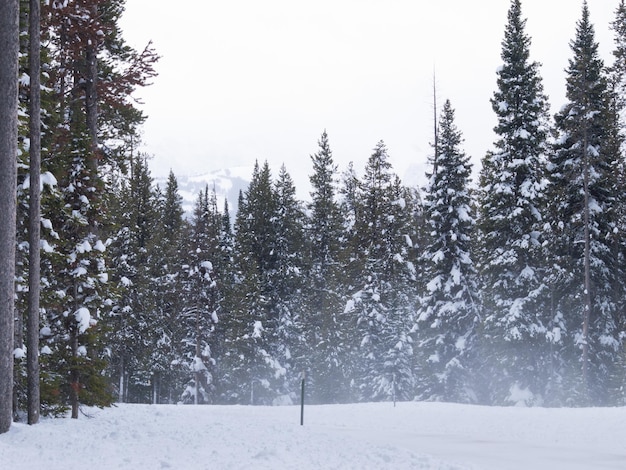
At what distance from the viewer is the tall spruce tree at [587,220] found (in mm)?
30469

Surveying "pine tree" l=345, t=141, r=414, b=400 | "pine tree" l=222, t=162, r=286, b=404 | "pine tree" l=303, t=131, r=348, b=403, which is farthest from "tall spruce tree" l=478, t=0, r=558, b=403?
"pine tree" l=222, t=162, r=286, b=404

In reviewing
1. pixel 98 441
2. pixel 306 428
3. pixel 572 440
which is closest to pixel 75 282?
pixel 98 441

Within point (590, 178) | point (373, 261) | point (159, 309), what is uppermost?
point (590, 178)

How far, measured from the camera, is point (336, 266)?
51.8 m

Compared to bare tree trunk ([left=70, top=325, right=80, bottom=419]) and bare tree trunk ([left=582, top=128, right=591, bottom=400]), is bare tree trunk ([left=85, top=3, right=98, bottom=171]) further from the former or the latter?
bare tree trunk ([left=582, top=128, right=591, bottom=400])

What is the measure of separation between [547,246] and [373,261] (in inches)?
534

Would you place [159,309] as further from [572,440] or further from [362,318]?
[572,440]

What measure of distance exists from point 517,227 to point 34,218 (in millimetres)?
24000

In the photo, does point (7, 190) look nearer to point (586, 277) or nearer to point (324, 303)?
point (586, 277)

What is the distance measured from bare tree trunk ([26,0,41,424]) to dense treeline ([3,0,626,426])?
0.82 m

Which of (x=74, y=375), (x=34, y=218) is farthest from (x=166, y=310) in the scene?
(x=34, y=218)

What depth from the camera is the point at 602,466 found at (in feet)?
35.2

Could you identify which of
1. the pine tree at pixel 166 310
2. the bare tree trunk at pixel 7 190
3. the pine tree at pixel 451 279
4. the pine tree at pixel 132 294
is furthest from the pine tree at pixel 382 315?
the bare tree trunk at pixel 7 190

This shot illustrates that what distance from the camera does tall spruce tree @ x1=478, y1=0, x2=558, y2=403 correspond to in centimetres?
3125
